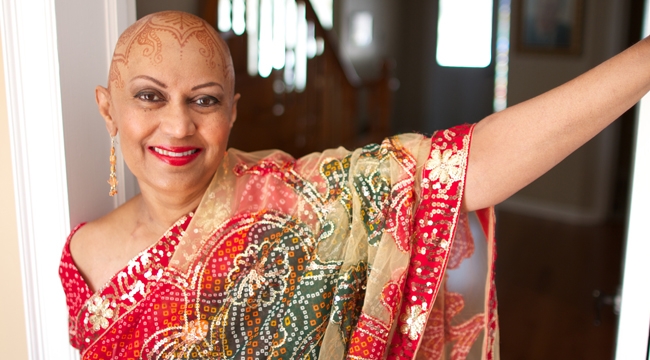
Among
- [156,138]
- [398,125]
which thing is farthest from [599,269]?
[398,125]

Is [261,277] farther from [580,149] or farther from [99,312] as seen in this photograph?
[580,149]

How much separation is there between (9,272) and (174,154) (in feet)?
2.17

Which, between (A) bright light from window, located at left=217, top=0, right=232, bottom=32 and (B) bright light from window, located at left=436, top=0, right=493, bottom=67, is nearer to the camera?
(A) bright light from window, located at left=217, top=0, right=232, bottom=32

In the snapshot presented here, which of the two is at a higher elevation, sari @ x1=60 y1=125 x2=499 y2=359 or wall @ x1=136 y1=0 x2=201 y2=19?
wall @ x1=136 y1=0 x2=201 y2=19

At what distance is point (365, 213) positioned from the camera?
1215mm

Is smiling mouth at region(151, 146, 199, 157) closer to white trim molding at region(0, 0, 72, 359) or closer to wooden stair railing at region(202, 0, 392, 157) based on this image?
white trim molding at region(0, 0, 72, 359)

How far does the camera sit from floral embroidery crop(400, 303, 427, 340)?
1.19 metres

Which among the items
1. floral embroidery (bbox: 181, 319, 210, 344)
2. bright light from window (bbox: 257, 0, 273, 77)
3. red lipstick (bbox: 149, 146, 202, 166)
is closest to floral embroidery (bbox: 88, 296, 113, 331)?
floral embroidery (bbox: 181, 319, 210, 344)

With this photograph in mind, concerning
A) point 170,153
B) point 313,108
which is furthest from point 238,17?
point 170,153

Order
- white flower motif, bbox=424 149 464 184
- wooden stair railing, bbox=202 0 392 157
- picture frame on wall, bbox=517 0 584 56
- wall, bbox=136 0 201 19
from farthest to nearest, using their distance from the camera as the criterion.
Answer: picture frame on wall, bbox=517 0 584 56
wooden stair railing, bbox=202 0 392 157
wall, bbox=136 0 201 19
white flower motif, bbox=424 149 464 184

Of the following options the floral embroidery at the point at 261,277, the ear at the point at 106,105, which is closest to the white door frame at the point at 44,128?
the ear at the point at 106,105

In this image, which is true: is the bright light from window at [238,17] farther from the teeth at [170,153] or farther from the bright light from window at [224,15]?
the teeth at [170,153]

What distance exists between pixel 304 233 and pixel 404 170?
24 centimetres

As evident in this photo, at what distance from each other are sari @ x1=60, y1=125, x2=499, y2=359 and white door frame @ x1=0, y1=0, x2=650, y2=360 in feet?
0.55
